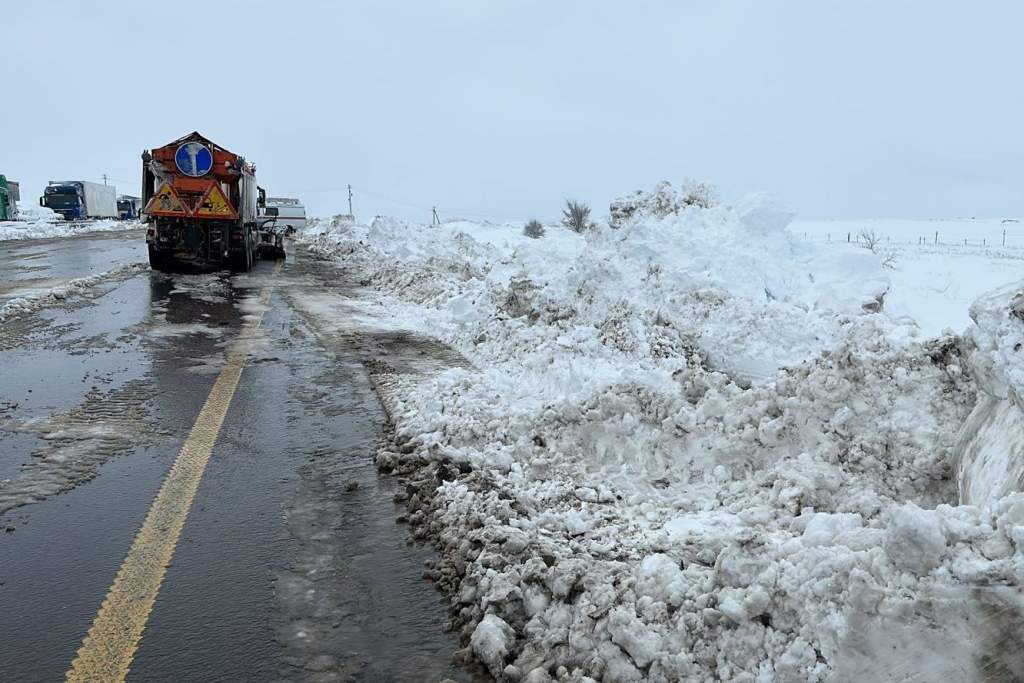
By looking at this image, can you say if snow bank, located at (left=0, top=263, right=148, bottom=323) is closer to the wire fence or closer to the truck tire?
the truck tire

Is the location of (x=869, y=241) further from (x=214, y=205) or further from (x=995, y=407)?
(x=995, y=407)

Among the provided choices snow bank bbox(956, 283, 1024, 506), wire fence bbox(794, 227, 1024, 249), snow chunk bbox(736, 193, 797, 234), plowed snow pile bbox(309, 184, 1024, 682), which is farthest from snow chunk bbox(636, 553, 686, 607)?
wire fence bbox(794, 227, 1024, 249)

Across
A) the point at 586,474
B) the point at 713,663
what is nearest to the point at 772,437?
the point at 586,474

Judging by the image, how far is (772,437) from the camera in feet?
15.5

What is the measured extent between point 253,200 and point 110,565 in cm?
1806

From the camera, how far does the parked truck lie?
1722cm

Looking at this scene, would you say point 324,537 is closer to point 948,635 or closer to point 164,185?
point 948,635

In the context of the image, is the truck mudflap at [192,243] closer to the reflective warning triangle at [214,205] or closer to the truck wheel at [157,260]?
the truck wheel at [157,260]

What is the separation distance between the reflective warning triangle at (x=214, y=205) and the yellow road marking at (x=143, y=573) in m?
12.7

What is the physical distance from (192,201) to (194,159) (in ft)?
3.36

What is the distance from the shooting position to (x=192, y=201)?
57.1 ft

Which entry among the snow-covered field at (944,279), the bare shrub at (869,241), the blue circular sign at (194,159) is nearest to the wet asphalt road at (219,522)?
the snow-covered field at (944,279)

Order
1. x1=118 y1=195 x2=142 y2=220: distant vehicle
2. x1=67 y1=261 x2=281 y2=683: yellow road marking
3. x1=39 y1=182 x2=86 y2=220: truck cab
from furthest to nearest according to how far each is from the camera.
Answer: x1=118 y1=195 x2=142 y2=220: distant vehicle < x1=39 y1=182 x2=86 y2=220: truck cab < x1=67 y1=261 x2=281 y2=683: yellow road marking

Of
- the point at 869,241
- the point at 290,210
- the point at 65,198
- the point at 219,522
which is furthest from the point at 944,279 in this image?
the point at 65,198
